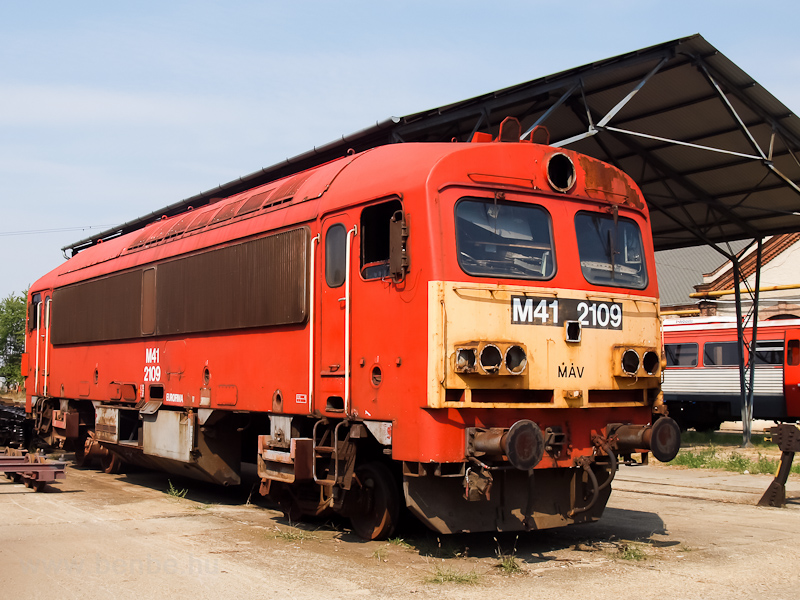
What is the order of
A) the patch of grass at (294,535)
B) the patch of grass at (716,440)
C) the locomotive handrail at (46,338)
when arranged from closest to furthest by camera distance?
the patch of grass at (294,535) → the locomotive handrail at (46,338) → the patch of grass at (716,440)

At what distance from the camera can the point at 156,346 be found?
1171cm

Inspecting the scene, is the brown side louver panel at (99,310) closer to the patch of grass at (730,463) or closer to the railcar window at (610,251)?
the railcar window at (610,251)

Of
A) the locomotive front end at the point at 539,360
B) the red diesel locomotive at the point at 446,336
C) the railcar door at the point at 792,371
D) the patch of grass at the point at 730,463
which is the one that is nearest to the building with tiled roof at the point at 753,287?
the railcar door at the point at 792,371

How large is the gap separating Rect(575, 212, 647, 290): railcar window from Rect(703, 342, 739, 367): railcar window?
17303mm

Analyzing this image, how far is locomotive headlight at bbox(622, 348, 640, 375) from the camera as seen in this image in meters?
7.81

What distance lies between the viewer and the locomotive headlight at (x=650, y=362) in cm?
798

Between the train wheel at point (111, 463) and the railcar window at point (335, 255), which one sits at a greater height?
the railcar window at point (335, 255)

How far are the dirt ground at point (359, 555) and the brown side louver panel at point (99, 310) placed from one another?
287cm

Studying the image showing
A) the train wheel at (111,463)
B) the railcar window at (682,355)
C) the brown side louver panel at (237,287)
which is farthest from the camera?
the railcar window at (682,355)

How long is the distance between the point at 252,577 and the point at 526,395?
8.76 feet

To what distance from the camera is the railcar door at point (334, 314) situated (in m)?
7.89

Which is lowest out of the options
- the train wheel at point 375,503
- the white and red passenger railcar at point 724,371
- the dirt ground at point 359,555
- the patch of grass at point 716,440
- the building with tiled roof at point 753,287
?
the patch of grass at point 716,440

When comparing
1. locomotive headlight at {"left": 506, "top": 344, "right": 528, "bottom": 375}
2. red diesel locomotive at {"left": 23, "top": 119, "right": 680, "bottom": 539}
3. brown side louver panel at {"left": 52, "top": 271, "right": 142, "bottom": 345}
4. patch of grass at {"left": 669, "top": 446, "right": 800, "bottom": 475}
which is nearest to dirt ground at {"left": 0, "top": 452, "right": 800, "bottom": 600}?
red diesel locomotive at {"left": 23, "top": 119, "right": 680, "bottom": 539}

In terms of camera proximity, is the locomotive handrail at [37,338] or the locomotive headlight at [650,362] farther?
the locomotive handrail at [37,338]
